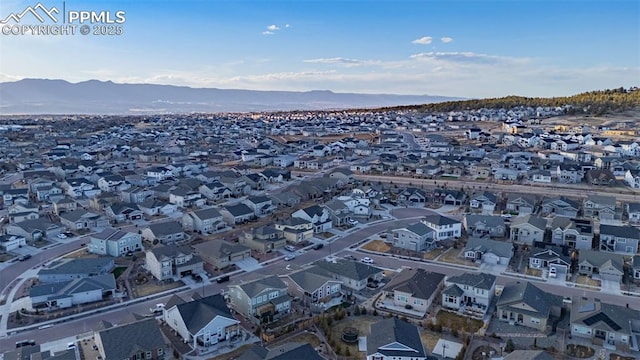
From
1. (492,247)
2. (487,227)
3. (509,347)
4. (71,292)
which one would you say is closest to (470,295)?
(509,347)

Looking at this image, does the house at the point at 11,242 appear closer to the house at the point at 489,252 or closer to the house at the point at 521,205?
the house at the point at 489,252

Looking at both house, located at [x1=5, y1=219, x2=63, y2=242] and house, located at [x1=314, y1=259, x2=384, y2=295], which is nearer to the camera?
house, located at [x1=314, y1=259, x2=384, y2=295]

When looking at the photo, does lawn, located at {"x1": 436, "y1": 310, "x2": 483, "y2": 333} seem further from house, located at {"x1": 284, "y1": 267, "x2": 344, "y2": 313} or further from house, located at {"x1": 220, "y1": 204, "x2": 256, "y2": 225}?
house, located at {"x1": 220, "y1": 204, "x2": 256, "y2": 225}

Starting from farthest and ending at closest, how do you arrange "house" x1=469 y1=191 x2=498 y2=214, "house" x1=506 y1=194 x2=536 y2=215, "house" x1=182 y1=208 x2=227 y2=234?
1. "house" x1=469 y1=191 x2=498 y2=214
2. "house" x1=506 y1=194 x2=536 y2=215
3. "house" x1=182 y1=208 x2=227 y2=234

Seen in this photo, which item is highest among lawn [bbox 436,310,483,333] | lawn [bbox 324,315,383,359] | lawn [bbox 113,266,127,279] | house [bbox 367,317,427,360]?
house [bbox 367,317,427,360]

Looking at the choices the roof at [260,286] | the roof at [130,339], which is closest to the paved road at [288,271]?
the roof at [260,286]

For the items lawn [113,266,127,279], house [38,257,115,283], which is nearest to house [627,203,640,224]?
lawn [113,266,127,279]

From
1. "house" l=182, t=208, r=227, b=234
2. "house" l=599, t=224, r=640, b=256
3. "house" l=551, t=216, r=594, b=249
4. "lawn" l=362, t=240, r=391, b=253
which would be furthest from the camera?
"house" l=182, t=208, r=227, b=234
